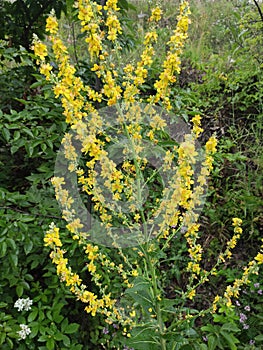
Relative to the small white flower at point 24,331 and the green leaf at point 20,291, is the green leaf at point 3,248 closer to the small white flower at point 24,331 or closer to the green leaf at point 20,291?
the green leaf at point 20,291

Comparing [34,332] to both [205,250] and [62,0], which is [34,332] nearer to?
[205,250]

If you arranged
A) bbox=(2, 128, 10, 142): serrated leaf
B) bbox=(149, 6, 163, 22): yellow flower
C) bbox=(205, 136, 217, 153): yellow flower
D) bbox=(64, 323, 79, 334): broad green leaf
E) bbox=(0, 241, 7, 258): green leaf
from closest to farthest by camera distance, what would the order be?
bbox=(205, 136, 217, 153): yellow flower
bbox=(149, 6, 163, 22): yellow flower
bbox=(0, 241, 7, 258): green leaf
bbox=(2, 128, 10, 142): serrated leaf
bbox=(64, 323, 79, 334): broad green leaf

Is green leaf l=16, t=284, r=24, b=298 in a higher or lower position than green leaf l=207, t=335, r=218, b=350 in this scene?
higher

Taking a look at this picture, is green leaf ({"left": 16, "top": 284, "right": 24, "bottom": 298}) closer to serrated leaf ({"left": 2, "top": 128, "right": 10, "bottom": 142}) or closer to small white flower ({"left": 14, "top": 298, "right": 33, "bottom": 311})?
small white flower ({"left": 14, "top": 298, "right": 33, "bottom": 311})

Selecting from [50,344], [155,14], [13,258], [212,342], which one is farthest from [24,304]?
[155,14]

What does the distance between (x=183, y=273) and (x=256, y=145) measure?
1.40 meters

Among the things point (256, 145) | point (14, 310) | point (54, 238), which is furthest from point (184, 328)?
point (256, 145)

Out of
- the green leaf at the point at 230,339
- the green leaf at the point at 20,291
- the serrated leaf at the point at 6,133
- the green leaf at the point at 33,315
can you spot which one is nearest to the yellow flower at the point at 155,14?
the serrated leaf at the point at 6,133

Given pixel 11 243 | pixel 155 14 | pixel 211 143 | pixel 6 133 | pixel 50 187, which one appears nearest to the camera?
pixel 211 143

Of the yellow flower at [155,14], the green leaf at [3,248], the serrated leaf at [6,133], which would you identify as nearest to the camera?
the yellow flower at [155,14]

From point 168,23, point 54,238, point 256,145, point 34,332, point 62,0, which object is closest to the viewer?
point 54,238

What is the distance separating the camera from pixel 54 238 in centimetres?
135

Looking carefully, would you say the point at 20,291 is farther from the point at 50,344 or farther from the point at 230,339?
the point at 230,339

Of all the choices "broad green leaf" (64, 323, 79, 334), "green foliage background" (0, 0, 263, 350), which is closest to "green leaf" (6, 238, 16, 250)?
"green foliage background" (0, 0, 263, 350)
